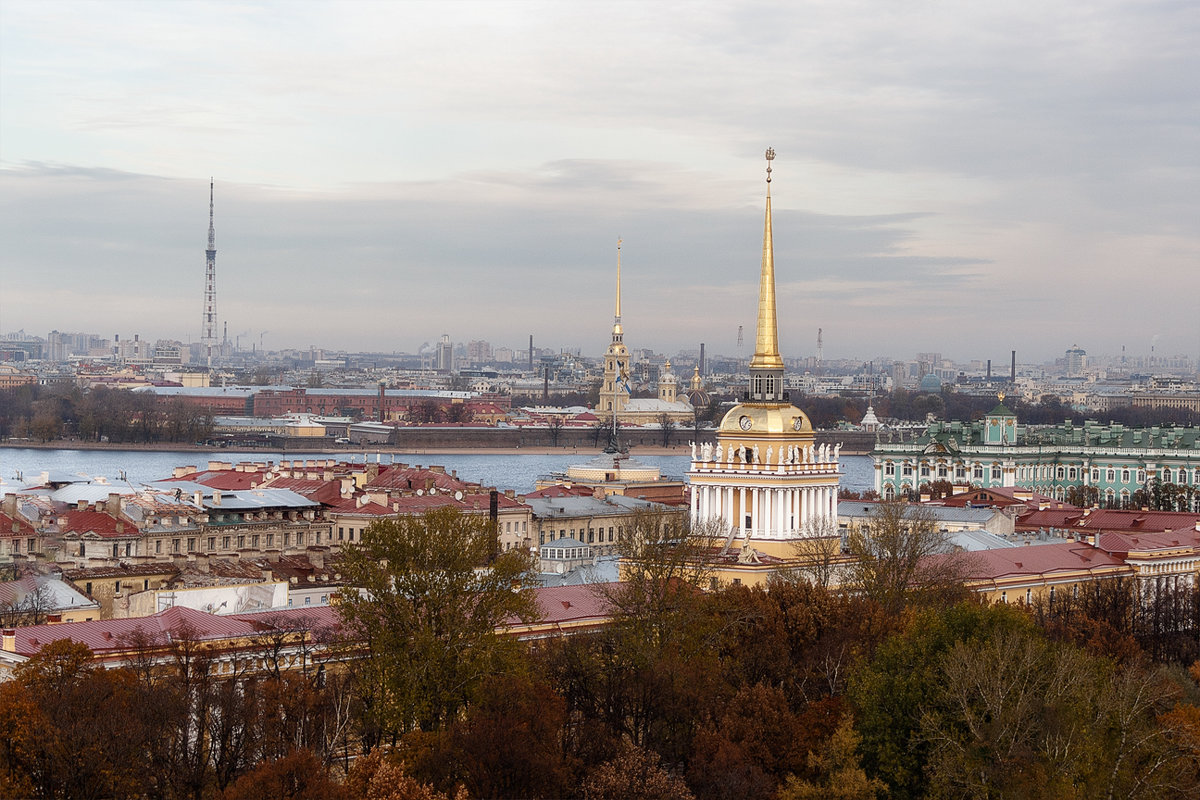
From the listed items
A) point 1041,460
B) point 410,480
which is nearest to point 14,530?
point 410,480

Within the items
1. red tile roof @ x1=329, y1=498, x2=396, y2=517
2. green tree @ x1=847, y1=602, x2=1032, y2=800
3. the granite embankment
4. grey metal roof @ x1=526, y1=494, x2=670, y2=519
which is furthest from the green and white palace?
the granite embankment

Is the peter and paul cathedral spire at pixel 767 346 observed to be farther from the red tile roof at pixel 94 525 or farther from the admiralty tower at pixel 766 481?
the red tile roof at pixel 94 525

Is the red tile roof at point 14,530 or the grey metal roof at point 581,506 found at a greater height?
the red tile roof at point 14,530

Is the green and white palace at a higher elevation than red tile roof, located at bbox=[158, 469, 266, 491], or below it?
below

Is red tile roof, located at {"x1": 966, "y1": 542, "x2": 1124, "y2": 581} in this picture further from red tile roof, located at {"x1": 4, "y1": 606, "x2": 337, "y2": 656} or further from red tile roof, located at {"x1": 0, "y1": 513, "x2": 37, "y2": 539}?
red tile roof, located at {"x1": 0, "y1": 513, "x2": 37, "y2": 539}

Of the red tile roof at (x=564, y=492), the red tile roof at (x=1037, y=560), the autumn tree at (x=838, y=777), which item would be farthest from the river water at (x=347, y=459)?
the autumn tree at (x=838, y=777)

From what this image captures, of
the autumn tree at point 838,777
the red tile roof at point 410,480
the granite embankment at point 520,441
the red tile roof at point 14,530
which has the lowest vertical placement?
the granite embankment at point 520,441

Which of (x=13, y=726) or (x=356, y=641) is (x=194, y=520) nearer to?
(x=356, y=641)
